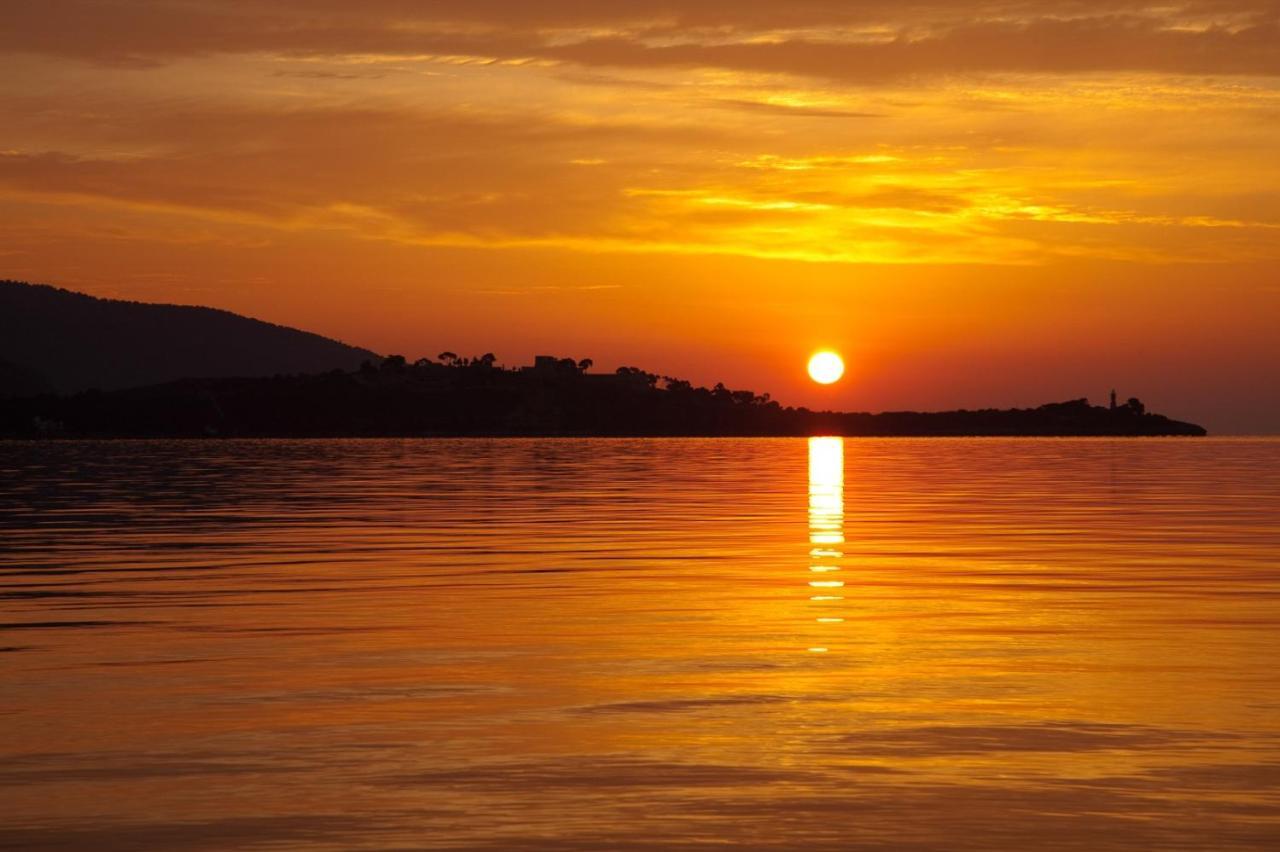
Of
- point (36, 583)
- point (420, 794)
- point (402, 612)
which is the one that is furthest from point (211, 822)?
point (36, 583)

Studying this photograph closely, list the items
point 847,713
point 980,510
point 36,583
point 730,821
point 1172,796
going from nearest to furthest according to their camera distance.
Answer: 1. point 730,821
2. point 1172,796
3. point 847,713
4. point 36,583
5. point 980,510

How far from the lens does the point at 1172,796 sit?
44.8ft

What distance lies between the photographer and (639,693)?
18.5m

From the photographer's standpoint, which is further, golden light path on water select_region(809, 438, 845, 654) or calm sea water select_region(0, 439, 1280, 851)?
golden light path on water select_region(809, 438, 845, 654)

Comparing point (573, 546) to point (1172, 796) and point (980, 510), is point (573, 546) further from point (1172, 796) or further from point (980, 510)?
point (1172, 796)

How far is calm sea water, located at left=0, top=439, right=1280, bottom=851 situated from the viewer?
13.0 m

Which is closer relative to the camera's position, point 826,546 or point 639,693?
point 639,693

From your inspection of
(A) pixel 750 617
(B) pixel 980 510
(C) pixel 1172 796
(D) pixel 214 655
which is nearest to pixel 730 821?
(C) pixel 1172 796

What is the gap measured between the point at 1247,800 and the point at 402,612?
15062mm

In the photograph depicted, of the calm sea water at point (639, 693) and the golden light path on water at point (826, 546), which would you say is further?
the golden light path on water at point (826, 546)

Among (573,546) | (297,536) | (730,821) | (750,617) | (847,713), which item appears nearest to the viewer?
(730,821)

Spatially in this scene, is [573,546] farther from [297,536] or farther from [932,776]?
[932,776]

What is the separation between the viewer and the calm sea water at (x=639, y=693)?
12984 mm

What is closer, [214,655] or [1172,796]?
[1172,796]
